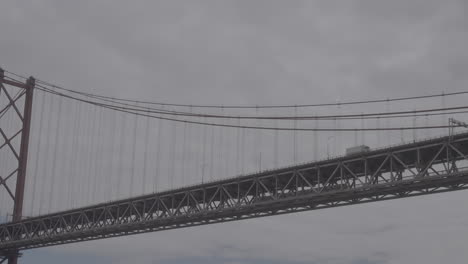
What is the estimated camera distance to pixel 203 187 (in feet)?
214

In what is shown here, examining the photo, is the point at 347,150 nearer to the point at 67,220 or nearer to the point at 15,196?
the point at 67,220

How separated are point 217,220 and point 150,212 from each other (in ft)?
28.6

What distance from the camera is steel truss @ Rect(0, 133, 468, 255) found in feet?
165

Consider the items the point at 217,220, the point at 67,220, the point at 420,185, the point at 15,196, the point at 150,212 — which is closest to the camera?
the point at 420,185

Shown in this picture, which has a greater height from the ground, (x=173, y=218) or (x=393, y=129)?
(x=393, y=129)

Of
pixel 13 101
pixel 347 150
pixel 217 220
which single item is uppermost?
pixel 13 101

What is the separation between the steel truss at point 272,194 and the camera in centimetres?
5025

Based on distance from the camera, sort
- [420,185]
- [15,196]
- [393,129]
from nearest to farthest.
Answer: [420,185] → [393,129] → [15,196]

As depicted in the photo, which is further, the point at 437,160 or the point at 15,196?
the point at 15,196

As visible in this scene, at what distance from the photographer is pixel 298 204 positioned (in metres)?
57.9

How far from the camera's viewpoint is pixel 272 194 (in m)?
60.8

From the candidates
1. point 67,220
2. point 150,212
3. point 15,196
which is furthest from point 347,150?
point 15,196

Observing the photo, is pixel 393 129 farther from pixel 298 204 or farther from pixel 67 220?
pixel 67 220

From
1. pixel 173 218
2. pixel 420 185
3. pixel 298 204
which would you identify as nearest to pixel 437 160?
pixel 420 185
